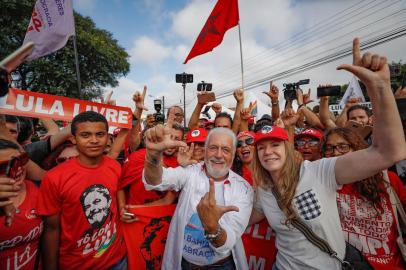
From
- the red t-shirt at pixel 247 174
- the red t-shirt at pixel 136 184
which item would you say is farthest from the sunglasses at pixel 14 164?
the red t-shirt at pixel 247 174

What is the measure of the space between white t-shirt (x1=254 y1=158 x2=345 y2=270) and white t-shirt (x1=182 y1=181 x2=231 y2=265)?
0.60 metres

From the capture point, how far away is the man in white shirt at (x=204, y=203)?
1949 mm

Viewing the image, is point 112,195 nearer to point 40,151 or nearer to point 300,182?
point 40,151

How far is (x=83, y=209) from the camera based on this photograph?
2.18 meters

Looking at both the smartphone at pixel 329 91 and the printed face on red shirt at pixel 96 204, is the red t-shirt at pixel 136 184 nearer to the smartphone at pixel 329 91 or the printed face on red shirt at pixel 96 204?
the printed face on red shirt at pixel 96 204

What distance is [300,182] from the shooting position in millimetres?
1999

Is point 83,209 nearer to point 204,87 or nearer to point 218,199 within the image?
point 218,199

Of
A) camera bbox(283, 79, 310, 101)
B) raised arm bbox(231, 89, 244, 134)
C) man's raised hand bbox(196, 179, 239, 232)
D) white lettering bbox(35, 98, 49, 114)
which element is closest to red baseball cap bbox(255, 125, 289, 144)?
man's raised hand bbox(196, 179, 239, 232)

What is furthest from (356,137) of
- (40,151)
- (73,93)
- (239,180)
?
(73,93)

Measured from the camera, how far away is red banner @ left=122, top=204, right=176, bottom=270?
2621 mm

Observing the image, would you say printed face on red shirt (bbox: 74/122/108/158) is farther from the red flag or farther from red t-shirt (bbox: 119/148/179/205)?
the red flag

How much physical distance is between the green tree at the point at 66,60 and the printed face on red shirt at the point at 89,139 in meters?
18.2

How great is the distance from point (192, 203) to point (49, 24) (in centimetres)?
499

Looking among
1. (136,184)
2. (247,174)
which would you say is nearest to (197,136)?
(247,174)
